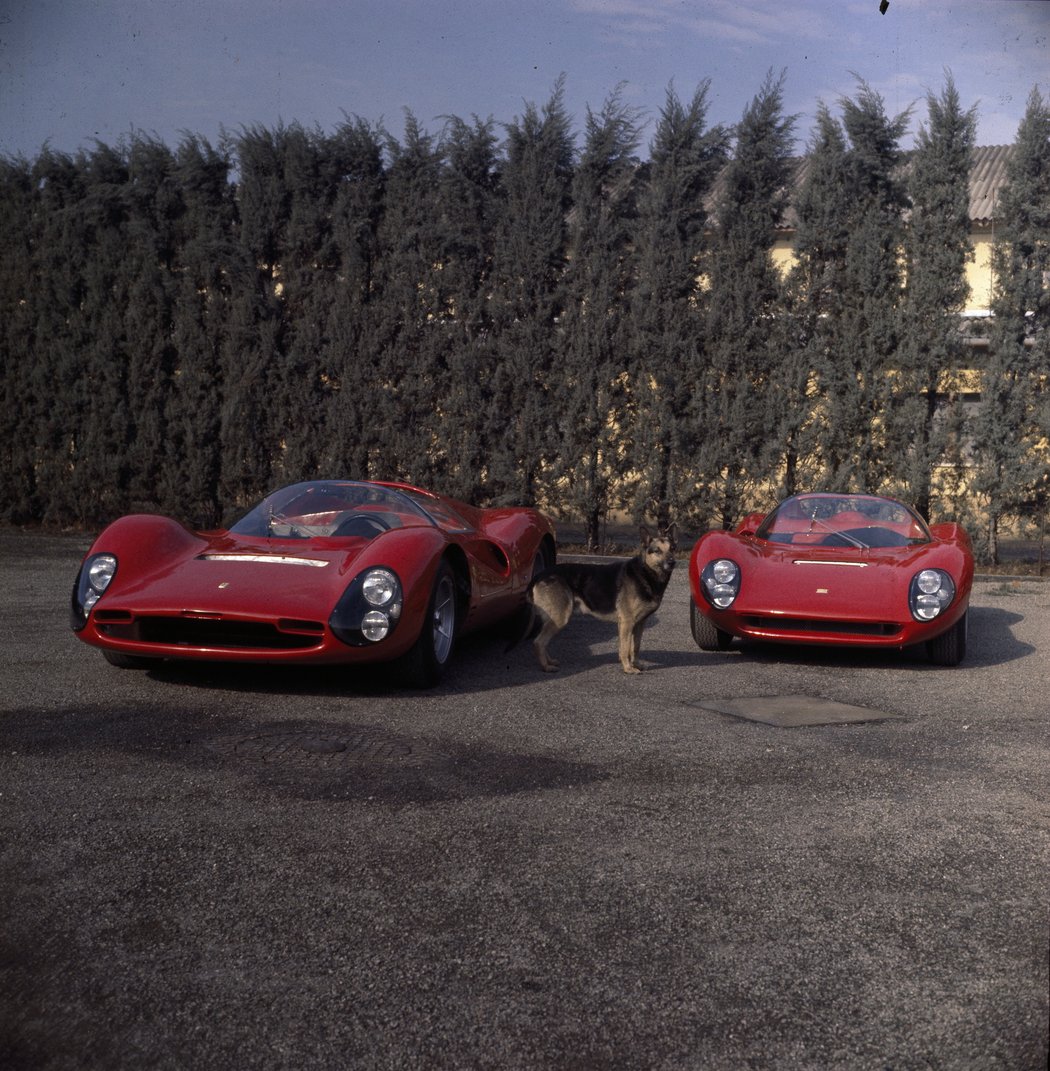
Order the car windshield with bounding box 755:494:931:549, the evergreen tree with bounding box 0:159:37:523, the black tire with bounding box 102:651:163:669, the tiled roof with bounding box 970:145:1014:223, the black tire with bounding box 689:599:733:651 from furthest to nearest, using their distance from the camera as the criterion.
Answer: the tiled roof with bounding box 970:145:1014:223
the evergreen tree with bounding box 0:159:37:523
the car windshield with bounding box 755:494:931:549
the black tire with bounding box 689:599:733:651
the black tire with bounding box 102:651:163:669

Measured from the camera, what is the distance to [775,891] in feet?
10.7

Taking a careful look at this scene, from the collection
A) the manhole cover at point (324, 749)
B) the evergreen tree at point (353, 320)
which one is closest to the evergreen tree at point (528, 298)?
the evergreen tree at point (353, 320)

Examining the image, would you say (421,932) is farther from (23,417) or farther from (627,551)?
(23,417)

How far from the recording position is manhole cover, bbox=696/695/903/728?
18.7 ft

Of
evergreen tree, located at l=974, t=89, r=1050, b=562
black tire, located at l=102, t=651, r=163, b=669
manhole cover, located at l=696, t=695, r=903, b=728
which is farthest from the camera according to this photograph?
evergreen tree, located at l=974, t=89, r=1050, b=562

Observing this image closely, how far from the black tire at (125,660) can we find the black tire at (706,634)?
3.45 meters

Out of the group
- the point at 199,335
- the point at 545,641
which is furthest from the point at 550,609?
the point at 199,335

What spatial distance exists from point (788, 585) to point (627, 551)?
6959mm

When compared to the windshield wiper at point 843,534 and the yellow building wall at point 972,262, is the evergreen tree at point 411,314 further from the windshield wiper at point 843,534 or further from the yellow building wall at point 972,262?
the windshield wiper at point 843,534

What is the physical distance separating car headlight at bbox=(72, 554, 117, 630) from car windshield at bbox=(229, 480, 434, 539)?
2.89 ft

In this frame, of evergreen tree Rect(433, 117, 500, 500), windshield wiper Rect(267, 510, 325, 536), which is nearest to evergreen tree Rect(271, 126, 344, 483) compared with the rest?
evergreen tree Rect(433, 117, 500, 500)

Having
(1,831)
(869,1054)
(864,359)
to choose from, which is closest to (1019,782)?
(869,1054)

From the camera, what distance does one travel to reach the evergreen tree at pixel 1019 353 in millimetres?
13086

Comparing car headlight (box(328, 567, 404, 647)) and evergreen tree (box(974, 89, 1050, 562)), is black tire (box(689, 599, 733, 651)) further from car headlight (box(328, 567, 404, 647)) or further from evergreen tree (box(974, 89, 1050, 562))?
evergreen tree (box(974, 89, 1050, 562))
